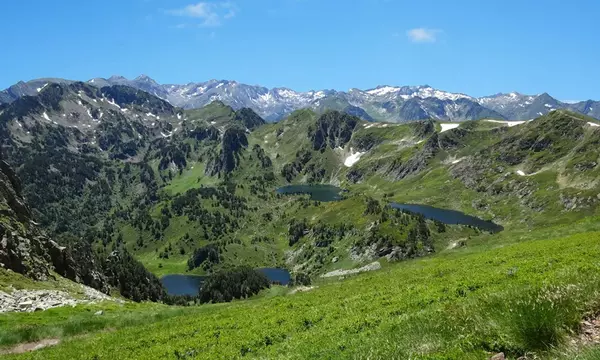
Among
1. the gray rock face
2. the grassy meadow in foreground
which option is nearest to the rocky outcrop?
the gray rock face

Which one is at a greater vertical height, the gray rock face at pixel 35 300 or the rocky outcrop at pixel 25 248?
the rocky outcrop at pixel 25 248

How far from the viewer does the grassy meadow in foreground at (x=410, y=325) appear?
438 inches

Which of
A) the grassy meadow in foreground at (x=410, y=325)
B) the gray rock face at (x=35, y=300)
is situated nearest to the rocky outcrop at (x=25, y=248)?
the gray rock face at (x=35, y=300)

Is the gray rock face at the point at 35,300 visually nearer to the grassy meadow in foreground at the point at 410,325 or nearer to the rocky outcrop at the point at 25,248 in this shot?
the grassy meadow in foreground at the point at 410,325

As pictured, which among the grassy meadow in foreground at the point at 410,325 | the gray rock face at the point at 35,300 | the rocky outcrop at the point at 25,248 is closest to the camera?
the grassy meadow in foreground at the point at 410,325

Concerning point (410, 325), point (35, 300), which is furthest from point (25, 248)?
point (410, 325)

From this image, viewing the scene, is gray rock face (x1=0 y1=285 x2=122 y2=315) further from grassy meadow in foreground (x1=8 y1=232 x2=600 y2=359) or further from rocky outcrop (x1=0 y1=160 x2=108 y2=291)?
rocky outcrop (x1=0 y1=160 x2=108 y2=291)

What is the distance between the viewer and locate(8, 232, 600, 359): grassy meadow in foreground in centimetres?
1112

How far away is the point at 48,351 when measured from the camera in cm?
2791

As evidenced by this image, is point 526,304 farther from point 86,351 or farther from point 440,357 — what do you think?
point 86,351

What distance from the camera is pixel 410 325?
1616cm

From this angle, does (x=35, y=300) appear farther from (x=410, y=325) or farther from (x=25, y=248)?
(x=410, y=325)

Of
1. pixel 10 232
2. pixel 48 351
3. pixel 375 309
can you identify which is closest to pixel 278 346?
pixel 375 309

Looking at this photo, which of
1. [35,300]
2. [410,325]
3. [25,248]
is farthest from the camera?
[25,248]
